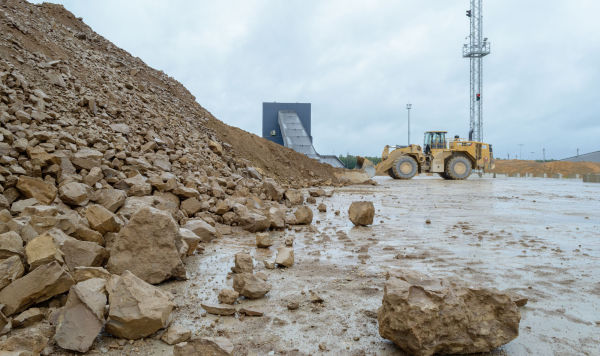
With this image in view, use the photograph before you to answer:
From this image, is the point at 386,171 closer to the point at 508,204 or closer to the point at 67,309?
the point at 508,204

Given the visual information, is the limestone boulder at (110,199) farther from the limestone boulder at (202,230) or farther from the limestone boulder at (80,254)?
the limestone boulder at (80,254)

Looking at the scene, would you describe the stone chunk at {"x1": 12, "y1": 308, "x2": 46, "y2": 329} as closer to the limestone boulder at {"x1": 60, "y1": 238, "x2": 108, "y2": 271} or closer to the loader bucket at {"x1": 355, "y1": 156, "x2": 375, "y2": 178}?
the limestone boulder at {"x1": 60, "y1": 238, "x2": 108, "y2": 271}

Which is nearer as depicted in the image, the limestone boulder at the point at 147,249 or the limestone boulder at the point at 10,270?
the limestone boulder at the point at 10,270

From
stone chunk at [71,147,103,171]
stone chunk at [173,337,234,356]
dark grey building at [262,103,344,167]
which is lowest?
stone chunk at [173,337,234,356]

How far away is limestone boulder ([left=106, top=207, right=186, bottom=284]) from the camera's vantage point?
3.10m

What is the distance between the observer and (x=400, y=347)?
2100 mm

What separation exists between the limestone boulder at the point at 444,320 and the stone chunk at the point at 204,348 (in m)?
0.85

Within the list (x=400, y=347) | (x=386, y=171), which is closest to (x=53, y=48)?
(x=400, y=347)

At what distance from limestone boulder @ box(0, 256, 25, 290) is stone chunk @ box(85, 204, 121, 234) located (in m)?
1.10

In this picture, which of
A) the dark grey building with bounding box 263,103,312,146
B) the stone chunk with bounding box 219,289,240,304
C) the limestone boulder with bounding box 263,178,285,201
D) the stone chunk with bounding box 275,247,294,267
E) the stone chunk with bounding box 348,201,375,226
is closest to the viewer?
the stone chunk with bounding box 219,289,240,304

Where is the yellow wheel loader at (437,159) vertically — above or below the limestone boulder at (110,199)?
above

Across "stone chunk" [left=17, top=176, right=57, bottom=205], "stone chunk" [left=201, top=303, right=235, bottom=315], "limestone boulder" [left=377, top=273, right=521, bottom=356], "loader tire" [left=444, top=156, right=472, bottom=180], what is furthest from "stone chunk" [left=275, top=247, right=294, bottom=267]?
"loader tire" [left=444, top=156, right=472, bottom=180]

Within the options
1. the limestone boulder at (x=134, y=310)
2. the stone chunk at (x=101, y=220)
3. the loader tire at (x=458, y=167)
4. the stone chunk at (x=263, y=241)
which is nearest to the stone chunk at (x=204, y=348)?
the limestone boulder at (x=134, y=310)

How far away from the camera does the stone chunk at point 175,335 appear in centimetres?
215
